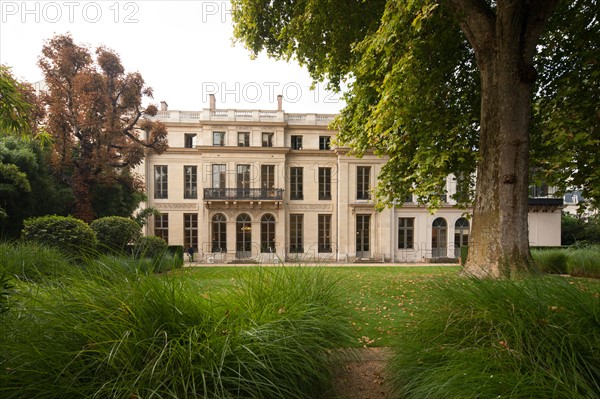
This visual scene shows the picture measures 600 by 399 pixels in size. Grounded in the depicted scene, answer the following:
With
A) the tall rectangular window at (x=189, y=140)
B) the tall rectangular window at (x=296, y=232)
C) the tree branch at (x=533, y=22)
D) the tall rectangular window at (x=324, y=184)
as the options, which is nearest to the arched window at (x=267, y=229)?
the tall rectangular window at (x=296, y=232)

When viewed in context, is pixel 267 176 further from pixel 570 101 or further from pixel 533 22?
pixel 533 22

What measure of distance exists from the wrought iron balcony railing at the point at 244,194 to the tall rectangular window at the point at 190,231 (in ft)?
8.22

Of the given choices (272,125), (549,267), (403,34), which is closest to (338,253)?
(272,125)

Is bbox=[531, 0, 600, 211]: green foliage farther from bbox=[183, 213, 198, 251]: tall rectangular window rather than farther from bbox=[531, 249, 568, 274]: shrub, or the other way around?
bbox=[183, 213, 198, 251]: tall rectangular window

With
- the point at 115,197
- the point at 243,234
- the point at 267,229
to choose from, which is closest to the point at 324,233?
the point at 267,229

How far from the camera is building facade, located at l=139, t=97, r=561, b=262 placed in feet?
79.5

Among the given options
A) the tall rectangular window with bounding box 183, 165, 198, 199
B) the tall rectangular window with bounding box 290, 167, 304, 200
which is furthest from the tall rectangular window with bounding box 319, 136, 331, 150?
the tall rectangular window with bounding box 183, 165, 198, 199

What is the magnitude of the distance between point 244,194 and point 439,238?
17.0m

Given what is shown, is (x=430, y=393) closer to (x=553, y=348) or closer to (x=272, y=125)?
(x=553, y=348)

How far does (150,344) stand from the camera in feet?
6.30

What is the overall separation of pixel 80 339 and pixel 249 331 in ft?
3.47

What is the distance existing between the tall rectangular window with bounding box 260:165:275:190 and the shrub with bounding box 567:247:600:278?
1879 cm

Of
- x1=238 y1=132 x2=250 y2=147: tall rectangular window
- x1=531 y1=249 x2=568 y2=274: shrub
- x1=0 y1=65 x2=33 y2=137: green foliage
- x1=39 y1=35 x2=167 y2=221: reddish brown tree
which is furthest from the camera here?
x1=238 y1=132 x2=250 y2=147: tall rectangular window

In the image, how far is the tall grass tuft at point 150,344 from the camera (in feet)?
5.45
